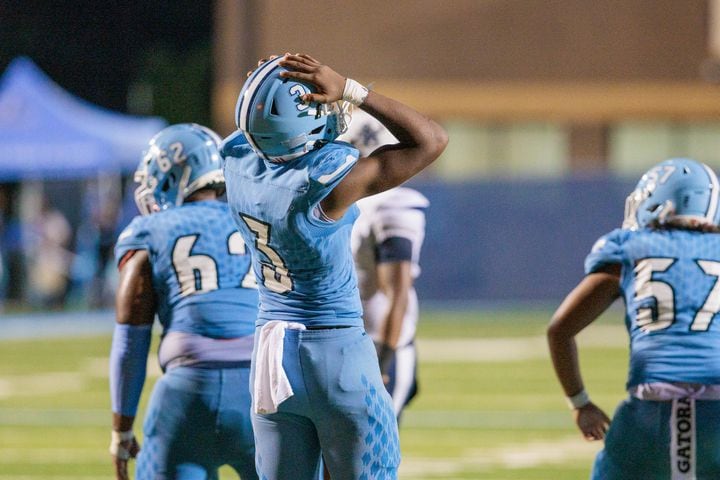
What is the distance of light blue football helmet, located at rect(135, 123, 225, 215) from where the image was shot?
16.9 ft

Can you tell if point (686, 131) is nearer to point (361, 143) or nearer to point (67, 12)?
point (67, 12)

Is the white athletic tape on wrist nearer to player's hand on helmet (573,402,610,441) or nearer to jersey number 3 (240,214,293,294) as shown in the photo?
jersey number 3 (240,214,293,294)

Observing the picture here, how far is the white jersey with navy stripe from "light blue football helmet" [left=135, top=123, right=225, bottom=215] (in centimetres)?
100

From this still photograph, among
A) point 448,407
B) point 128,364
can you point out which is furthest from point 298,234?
point 448,407

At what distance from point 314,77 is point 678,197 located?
1.44m

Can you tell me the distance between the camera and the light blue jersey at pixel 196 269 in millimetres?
4906

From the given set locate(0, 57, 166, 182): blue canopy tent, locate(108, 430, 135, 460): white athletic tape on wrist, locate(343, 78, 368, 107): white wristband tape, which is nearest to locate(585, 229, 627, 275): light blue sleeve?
locate(343, 78, 368, 107): white wristband tape

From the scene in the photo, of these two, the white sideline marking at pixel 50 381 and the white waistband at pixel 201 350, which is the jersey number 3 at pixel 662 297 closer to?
the white waistband at pixel 201 350

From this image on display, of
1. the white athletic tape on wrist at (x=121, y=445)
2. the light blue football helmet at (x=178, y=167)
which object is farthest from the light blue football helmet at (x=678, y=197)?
the white athletic tape on wrist at (x=121, y=445)

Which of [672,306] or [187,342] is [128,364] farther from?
[672,306]

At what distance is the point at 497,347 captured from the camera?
51.9 feet

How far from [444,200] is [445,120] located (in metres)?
6.98

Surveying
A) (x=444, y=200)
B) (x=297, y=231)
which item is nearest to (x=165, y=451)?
(x=297, y=231)

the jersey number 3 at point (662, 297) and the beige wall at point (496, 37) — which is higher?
the beige wall at point (496, 37)
